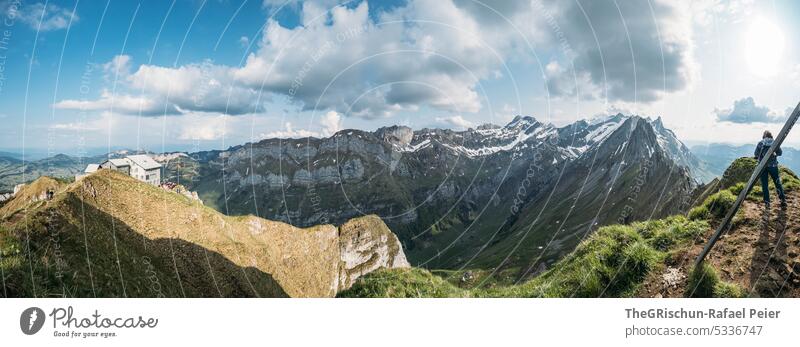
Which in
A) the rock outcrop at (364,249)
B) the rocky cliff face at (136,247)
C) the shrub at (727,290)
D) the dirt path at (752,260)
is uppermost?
the dirt path at (752,260)

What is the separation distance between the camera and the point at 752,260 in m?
7.93

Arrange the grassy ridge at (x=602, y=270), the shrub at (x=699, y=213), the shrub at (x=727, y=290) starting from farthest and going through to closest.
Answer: the shrub at (x=699, y=213) → the grassy ridge at (x=602, y=270) → the shrub at (x=727, y=290)

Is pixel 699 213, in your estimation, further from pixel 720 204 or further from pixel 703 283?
pixel 703 283

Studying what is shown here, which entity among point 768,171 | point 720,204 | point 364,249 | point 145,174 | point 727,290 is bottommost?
point 364,249

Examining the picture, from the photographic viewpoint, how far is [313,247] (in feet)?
316

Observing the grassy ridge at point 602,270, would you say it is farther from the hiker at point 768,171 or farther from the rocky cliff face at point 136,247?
the rocky cliff face at point 136,247

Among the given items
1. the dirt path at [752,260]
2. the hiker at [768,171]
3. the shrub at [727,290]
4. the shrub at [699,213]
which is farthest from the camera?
the shrub at [699,213]

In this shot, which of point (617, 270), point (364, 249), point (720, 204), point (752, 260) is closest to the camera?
point (752, 260)

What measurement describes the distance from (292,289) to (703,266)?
2796 inches

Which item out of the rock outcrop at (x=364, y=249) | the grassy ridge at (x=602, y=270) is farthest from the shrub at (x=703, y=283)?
the rock outcrop at (x=364, y=249)

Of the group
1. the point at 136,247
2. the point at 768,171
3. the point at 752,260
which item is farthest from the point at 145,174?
the point at 752,260

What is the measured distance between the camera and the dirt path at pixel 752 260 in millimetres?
7438

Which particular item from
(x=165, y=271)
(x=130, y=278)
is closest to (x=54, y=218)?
(x=130, y=278)

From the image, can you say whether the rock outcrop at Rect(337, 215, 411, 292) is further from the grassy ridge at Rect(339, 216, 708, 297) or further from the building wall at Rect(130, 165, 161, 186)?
the grassy ridge at Rect(339, 216, 708, 297)
